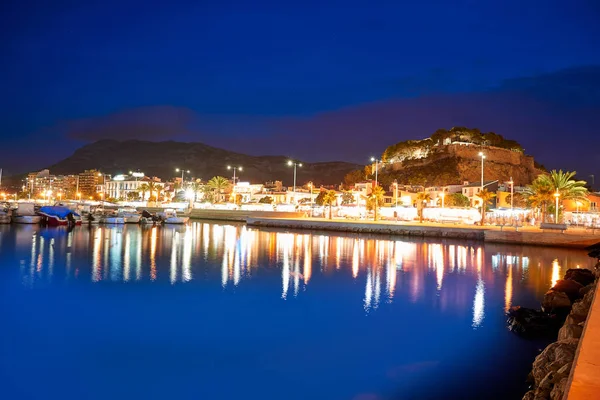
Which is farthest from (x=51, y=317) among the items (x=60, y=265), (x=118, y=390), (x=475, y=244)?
(x=475, y=244)

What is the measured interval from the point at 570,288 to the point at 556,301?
2049 mm

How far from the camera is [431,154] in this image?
9556cm

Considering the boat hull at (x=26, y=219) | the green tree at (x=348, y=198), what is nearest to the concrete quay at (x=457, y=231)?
the green tree at (x=348, y=198)

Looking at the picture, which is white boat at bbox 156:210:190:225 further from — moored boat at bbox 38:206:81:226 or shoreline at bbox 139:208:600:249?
moored boat at bbox 38:206:81:226

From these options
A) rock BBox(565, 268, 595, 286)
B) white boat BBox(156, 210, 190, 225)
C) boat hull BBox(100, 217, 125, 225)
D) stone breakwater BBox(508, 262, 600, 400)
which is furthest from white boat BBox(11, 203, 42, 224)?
rock BBox(565, 268, 595, 286)

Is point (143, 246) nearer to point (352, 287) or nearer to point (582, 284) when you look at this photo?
point (352, 287)

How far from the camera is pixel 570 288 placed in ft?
53.5

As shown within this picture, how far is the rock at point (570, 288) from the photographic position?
52.4ft

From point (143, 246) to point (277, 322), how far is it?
22572 mm

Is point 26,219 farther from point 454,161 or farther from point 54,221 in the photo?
point 454,161

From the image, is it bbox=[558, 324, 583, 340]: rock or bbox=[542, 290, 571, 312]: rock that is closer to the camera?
bbox=[558, 324, 583, 340]: rock

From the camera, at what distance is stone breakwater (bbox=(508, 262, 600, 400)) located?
6.91 metres

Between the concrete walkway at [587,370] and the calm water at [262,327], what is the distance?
347 centimetres

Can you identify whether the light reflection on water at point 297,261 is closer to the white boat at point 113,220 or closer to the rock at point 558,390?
the rock at point 558,390
